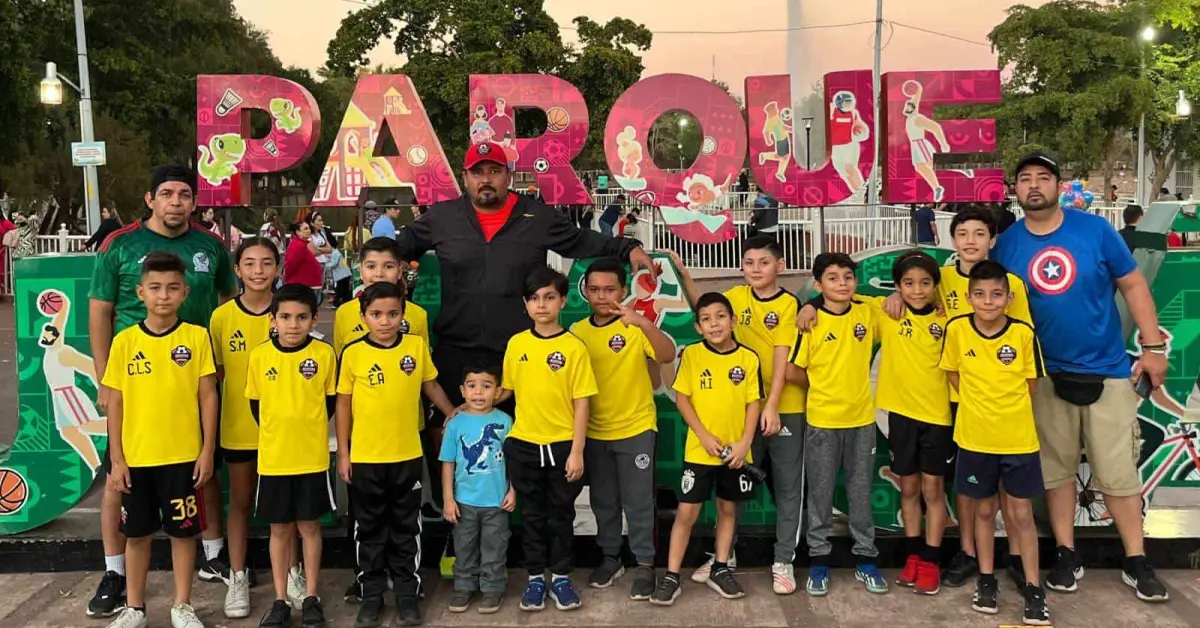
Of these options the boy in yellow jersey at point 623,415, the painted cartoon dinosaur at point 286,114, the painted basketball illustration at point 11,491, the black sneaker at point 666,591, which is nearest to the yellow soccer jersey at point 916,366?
the boy in yellow jersey at point 623,415

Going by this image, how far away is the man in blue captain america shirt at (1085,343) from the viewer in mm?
4105

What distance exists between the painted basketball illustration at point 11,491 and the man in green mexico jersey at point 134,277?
862 mm

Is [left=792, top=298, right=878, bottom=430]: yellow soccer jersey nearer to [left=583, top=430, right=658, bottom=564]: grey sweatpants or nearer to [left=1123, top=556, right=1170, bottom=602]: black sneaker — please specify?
[left=583, top=430, right=658, bottom=564]: grey sweatpants

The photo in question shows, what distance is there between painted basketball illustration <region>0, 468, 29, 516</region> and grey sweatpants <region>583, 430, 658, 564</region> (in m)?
2.93

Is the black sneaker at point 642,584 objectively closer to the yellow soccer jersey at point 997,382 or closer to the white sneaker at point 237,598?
the yellow soccer jersey at point 997,382

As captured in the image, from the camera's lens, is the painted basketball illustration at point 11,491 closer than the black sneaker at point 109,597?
No

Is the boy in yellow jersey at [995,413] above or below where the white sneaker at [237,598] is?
above

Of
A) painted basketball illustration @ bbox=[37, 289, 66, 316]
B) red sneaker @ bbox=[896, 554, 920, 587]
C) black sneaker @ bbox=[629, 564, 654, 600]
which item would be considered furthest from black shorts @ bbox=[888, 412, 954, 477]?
painted basketball illustration @ bbox=[37, 289, 66, 316]

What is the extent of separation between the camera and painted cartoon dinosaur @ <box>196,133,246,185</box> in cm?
558

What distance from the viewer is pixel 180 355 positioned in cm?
391

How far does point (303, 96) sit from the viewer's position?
5.64 m

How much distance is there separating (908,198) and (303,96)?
3691 millimetres

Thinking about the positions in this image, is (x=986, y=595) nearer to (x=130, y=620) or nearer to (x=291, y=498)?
(x=291, y=498)

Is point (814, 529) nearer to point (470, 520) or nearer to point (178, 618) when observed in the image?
point (470, 520)
